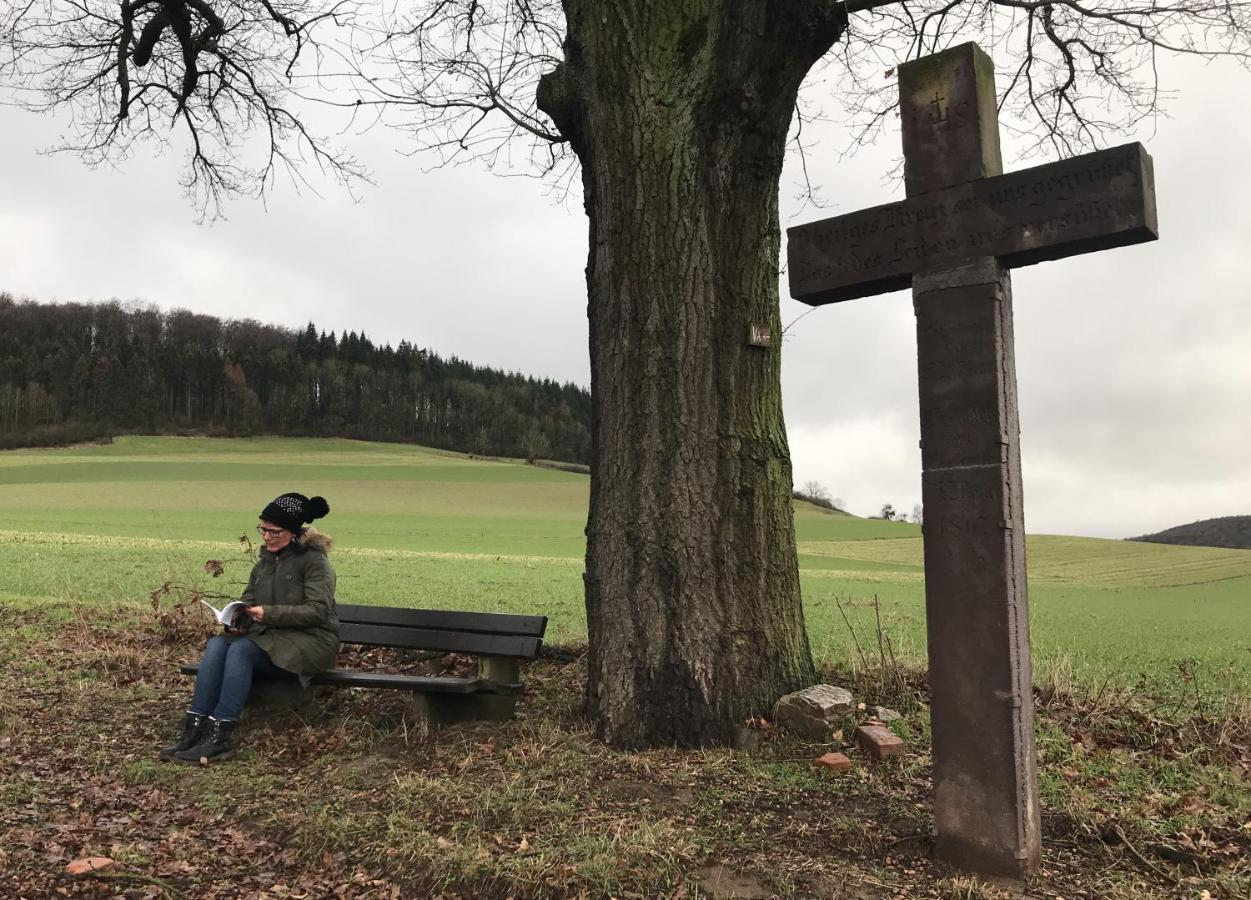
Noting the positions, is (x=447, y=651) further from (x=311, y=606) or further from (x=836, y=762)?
(x=836, y=762)

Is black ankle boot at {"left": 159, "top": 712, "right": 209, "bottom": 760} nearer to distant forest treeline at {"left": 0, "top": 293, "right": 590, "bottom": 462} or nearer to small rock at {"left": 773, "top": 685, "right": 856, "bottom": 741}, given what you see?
small rock at {"left": 773, "top": 685, "right": 856, "bottom": 741}

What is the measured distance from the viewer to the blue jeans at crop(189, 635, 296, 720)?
5.79 m

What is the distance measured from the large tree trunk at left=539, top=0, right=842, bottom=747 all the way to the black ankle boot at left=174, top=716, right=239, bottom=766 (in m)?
2.19

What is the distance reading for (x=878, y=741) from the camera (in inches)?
200

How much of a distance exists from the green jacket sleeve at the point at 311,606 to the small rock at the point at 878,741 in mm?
3368

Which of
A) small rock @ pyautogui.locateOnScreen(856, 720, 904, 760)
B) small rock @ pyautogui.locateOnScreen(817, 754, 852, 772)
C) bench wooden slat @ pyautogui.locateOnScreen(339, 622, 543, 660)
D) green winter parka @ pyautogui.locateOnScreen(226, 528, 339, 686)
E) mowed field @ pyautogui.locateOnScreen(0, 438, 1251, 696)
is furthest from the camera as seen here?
mowed field @ pyautogui.locateOnScreen(0, 438, 1251, 696)

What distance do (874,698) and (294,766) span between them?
3.49 m

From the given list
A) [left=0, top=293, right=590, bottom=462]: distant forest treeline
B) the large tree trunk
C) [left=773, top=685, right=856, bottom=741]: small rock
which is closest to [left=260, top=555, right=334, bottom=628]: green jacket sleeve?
the large tree trunk

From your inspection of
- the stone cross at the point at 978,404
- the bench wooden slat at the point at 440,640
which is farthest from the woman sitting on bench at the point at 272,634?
the stone cross at the point at 978,404

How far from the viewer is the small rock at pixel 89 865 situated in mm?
4031

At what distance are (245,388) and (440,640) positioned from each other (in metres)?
84.8

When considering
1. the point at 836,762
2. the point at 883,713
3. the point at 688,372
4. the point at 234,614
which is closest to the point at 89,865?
the point at 234,614

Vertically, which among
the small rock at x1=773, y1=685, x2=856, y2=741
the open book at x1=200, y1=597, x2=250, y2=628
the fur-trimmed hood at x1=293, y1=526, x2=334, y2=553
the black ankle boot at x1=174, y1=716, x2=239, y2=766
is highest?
the fur-trimmed hood at x1=293, y1=526, x2=334, y2=553

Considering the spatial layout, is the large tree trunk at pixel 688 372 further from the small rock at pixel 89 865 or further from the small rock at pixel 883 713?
the small rock at pixel 89 865
